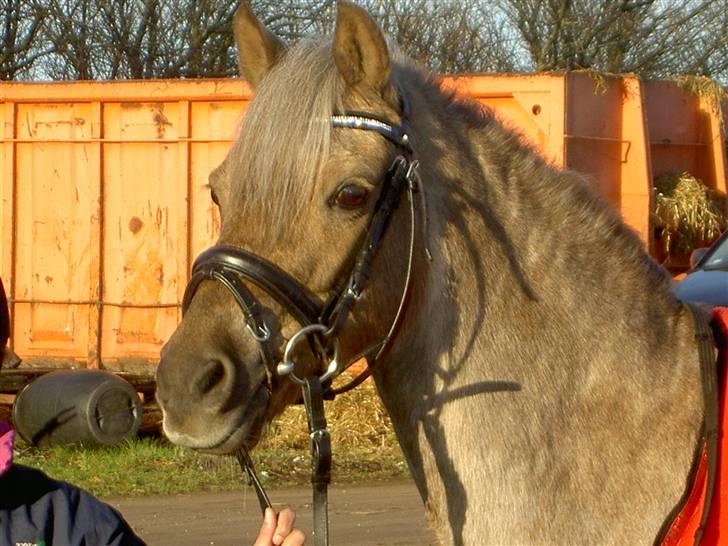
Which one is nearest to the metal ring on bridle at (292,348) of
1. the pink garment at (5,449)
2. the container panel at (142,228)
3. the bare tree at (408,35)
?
the pink garment at (5,449)

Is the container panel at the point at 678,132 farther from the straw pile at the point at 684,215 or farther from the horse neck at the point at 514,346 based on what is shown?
the horse neck at the point at 514,346

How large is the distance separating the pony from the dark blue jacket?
230mm

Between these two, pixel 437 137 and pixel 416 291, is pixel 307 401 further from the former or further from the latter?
pixel 437 137

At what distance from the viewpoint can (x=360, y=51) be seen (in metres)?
3.12

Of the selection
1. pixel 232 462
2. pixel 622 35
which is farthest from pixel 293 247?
pixel 622 35

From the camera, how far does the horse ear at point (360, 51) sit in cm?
304

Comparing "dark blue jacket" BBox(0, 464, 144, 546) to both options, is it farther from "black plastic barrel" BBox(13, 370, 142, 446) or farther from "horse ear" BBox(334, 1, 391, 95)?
"black plastic barrel" BBox(13, 370, 142, 446)

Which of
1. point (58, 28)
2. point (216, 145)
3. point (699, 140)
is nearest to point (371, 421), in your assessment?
point (216, 145)

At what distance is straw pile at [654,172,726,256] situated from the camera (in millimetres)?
10531

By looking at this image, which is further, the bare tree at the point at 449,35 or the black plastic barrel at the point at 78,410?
the bare tree at the point at 449,35

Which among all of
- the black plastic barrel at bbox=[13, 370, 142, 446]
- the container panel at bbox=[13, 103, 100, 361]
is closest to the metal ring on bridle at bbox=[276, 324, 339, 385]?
the black plastic barrel at bbox=[13, 370, 142, 446]

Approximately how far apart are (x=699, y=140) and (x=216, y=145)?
13.4 ft

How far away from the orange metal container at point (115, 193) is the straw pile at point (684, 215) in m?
0.31

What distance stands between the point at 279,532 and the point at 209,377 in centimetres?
36
